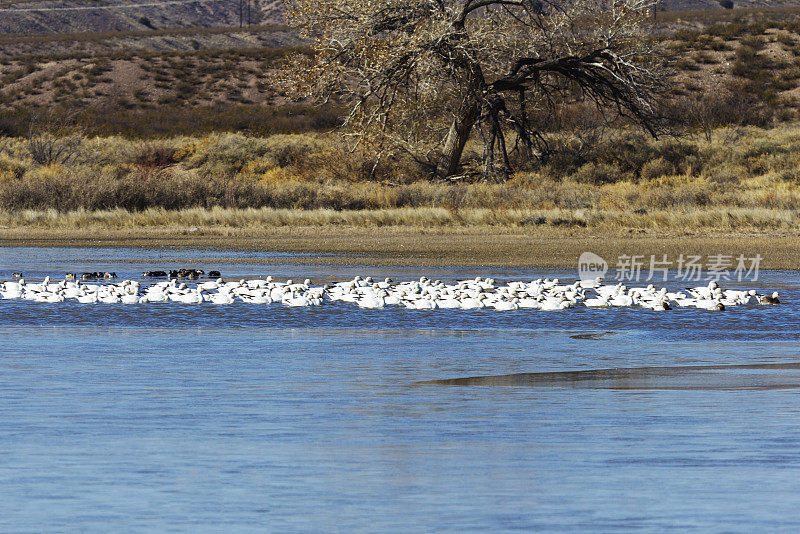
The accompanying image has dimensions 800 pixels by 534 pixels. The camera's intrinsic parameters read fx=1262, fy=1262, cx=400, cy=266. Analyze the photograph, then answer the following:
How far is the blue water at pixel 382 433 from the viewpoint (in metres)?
5.68

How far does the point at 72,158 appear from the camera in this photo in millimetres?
45125

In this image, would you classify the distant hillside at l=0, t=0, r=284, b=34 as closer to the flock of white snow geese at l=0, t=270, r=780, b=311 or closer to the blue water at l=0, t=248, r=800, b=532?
the flock of white snow geese at l=0, t=270, r=780, b=311

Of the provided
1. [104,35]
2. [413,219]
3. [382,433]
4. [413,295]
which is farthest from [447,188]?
[104,35]

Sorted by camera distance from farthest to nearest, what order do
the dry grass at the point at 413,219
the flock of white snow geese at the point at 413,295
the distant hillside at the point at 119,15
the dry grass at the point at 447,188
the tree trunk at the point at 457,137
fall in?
the distant hillside at the point at 119,15 < the tree trunk at the point at 457,137 < the dry grass at the point at 447,188 < the dry grass at the point at 413,219 < the flock of white snow geese at the point at 413,295

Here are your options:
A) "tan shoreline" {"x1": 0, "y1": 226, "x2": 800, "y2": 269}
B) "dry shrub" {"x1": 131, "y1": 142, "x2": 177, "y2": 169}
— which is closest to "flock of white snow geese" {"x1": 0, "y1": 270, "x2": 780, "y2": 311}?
"tan shoreline" {"x1": 0, "y1": 226, "x2": 800, "y2": 269}

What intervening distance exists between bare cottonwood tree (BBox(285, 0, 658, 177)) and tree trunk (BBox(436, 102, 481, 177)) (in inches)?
1.6

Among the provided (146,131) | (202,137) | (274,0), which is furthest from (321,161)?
(274,0)

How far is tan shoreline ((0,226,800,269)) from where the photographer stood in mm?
23500

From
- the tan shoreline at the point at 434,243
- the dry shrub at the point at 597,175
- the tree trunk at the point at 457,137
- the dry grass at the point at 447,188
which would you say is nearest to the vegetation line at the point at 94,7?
the dry grass at the point at 447,188

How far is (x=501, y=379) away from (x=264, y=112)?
5994cm

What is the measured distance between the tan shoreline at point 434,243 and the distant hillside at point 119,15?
116871 millimetres

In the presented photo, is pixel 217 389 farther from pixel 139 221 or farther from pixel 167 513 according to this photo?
pixel 139 221

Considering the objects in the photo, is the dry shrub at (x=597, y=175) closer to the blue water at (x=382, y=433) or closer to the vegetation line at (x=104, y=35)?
the blue water at (x=382, y=433)

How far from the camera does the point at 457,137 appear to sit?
111ft
